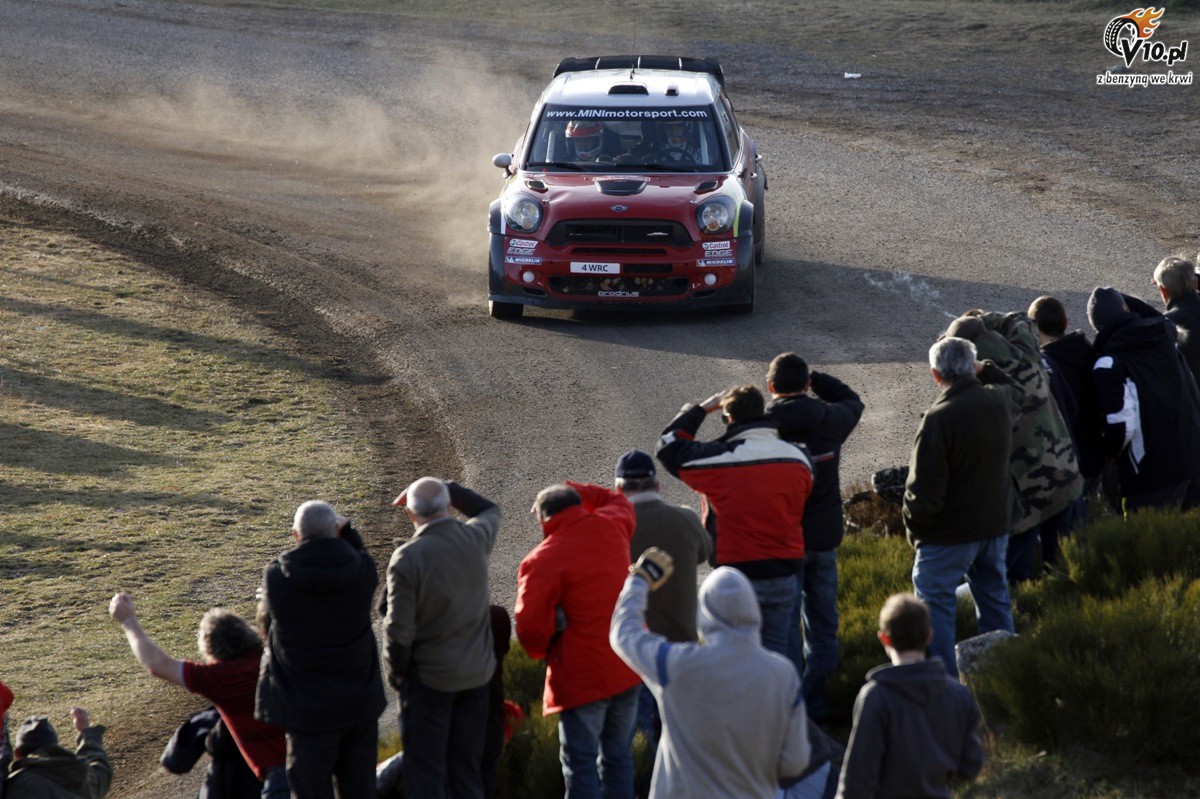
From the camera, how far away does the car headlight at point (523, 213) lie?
1416 cm

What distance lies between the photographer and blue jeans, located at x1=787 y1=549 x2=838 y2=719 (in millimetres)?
7117

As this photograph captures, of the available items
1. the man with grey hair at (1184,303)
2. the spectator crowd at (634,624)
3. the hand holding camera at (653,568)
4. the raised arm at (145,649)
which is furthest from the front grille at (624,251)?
the hand holding camera at (653,568)

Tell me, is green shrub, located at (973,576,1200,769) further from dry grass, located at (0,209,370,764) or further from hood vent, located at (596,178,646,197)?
hood vent, located at (596,178,646,197)

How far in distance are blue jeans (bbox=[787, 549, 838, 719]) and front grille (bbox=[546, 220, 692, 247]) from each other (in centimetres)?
A: 718

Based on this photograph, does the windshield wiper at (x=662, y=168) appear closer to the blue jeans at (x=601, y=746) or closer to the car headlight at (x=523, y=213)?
the car headlight at (x=523, y=213)

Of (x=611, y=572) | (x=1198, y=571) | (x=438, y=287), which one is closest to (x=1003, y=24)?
(x=438, y=287)

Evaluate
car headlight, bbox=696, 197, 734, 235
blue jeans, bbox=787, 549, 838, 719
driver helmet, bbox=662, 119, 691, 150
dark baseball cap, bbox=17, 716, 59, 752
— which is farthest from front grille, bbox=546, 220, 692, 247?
dark baseball cap, bbox=17, 716, 59, 752

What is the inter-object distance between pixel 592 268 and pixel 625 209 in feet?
2.14

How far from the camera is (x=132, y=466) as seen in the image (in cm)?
1171

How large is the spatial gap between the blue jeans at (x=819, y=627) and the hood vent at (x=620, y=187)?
7.54 m

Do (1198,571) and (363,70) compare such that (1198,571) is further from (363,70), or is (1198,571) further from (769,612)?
(363,70)

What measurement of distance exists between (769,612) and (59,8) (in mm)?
31866

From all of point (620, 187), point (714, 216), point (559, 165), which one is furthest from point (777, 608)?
point (559, 165)

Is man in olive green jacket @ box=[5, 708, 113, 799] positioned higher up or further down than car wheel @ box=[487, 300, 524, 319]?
further down
